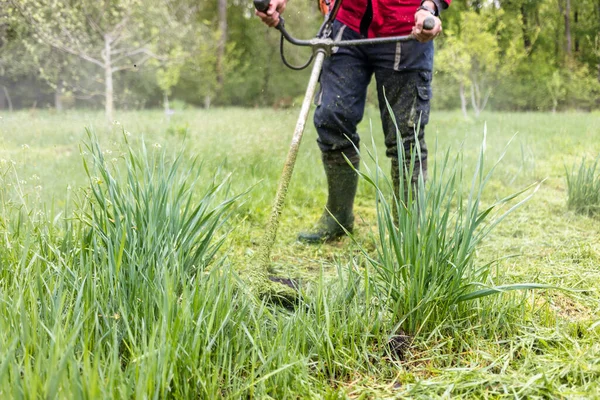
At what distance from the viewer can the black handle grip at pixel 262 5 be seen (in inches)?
84.7

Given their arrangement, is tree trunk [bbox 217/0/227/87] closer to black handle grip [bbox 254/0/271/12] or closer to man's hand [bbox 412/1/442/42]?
black handle grip [bbox 254/0/271/12]

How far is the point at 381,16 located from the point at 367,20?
8 cm

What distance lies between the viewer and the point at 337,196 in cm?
293

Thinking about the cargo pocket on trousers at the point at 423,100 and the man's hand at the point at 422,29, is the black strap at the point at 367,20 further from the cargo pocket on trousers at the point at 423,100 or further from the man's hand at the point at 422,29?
the man's hand at the point at 422,29

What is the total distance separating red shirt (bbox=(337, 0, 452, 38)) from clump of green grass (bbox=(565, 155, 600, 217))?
1.40m

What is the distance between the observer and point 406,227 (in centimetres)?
157

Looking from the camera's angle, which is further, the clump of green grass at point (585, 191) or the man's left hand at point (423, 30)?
the clump of green grass at point (585, 191)

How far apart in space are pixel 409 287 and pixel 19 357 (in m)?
1.05

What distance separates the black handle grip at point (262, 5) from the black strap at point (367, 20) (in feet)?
1.93

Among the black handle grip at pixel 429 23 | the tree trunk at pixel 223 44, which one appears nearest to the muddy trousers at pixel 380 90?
the black handle grip at pixel 429 23

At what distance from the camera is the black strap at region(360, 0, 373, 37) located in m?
2.54

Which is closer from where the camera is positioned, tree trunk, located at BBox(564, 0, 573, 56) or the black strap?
the black strap

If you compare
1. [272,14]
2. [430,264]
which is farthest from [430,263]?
[272,14]

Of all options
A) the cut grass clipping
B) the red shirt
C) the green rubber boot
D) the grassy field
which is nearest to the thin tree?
the green rubber boot
